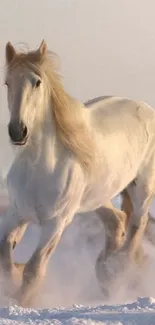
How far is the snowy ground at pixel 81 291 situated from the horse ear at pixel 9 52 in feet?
4.89

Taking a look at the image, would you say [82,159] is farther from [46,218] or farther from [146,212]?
[146,212]

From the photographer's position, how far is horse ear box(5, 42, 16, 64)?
3812 mm

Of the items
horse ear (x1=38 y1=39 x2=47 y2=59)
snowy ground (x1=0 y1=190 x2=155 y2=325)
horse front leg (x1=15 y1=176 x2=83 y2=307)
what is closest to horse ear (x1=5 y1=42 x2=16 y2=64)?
horse ear (x1=38 y1=39 x2=47 y2=59)

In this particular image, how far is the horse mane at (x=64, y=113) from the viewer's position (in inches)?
149

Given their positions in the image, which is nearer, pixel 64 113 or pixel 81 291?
pixel 64 113

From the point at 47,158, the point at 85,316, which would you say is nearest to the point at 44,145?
the point at 47,158

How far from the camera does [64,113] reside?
13.2 feet

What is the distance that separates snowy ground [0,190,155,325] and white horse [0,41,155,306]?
379 mm

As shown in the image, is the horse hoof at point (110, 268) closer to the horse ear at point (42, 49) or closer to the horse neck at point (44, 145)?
the horse neck at point (44, 145)

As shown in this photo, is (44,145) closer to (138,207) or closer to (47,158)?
(47,158)

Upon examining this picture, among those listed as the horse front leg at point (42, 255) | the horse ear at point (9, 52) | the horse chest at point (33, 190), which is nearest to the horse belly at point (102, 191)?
the horse front leg at point (42, 255)

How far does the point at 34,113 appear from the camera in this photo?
3.71 meters

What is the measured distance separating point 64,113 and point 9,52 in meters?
0.54

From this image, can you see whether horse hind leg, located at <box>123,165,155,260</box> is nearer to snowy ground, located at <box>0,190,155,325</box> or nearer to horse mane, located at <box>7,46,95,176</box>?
snowy ground, located at <box>0,190,155,325</box>
